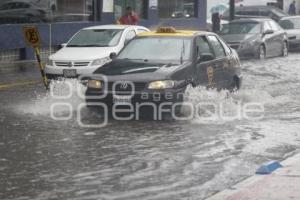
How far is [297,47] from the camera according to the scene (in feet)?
98.8

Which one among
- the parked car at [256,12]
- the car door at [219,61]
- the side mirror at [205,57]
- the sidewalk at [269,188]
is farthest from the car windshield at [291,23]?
the sidewalk at [269,188]

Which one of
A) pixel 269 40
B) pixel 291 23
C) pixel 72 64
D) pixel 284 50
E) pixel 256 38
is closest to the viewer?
pixel 72 64

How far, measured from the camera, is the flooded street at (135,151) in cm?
780

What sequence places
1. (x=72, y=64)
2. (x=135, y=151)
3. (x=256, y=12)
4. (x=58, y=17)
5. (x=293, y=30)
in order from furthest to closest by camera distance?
(x=256, y=12)
(x=293, y=30)
(x=58, y=17)
(x=72, y=64)
(x=135, y=151)

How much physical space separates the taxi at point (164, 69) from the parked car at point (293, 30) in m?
15.7

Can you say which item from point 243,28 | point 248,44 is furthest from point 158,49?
point 243,28

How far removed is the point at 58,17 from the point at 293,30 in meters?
10.9

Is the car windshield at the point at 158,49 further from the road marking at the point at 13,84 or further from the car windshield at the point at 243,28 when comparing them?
the car windshield at the point at 243,28

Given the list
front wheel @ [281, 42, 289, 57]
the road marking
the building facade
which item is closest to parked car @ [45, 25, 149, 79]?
the road marking

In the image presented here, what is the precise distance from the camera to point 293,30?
3056 cm

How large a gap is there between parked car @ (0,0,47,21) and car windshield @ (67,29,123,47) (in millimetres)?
4710

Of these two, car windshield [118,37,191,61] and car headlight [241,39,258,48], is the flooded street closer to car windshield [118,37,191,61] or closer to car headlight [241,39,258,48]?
car windshield [118,37,191,61]

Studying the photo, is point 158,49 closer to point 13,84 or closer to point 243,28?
point 13,84

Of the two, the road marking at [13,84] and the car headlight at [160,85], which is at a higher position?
the car headlight at [160,85]
